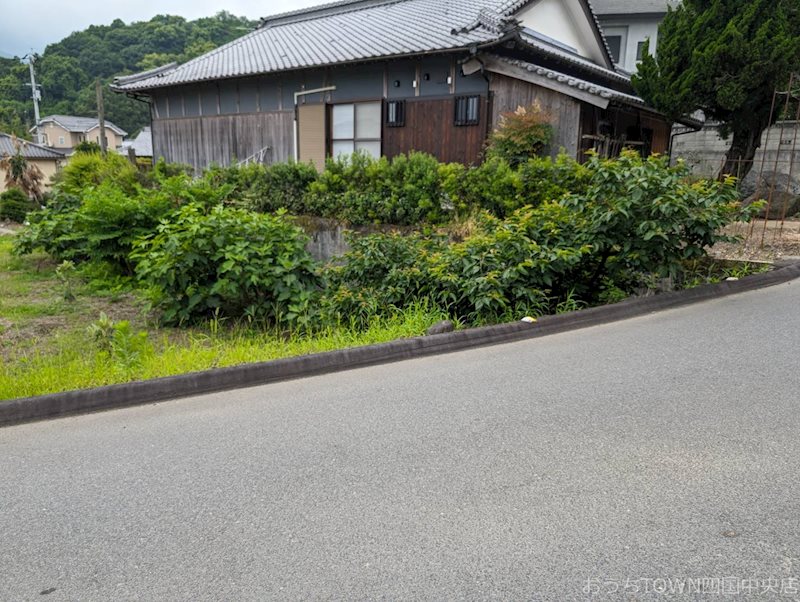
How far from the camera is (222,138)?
52.0ft

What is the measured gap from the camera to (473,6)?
13734mm

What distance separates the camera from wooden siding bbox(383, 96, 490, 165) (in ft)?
35.8

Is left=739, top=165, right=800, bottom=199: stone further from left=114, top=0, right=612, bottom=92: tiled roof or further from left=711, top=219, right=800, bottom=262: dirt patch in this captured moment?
left=114, top=0, right=612, bottom=92: tiled roof

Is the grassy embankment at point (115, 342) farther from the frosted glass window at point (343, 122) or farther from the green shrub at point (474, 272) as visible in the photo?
the frosted glass window at point (343, 122)

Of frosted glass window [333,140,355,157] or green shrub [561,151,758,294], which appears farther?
frosted glass window [333,140,355,157]

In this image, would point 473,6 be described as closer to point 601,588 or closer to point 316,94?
point 316,94

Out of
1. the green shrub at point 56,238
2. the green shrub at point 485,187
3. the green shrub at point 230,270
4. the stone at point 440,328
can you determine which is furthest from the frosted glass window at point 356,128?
the stone at point 440,328

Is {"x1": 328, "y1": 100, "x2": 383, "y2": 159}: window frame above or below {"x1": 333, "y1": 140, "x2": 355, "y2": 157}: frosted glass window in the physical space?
above

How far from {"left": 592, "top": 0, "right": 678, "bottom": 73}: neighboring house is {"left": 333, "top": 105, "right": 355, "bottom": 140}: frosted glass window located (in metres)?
14.1

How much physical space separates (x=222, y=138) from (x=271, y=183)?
6.08m

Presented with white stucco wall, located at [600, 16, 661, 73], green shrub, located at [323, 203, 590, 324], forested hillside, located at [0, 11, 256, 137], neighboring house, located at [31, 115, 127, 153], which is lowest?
green shrub, located at [323, 203, 590, 324]

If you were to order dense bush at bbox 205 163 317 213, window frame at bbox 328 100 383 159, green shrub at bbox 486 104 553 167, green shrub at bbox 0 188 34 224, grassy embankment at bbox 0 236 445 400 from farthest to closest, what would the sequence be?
green shrub at bbox 0 188 34 224
window frame at bbox 328 100 383 159
dense bush at bbox 205 163 317 213
green shrub at bbox 486 104 553 167
grassy embankment at bbox 0 236 445 400

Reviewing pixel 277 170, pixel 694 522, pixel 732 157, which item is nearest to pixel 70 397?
pixel 694 522

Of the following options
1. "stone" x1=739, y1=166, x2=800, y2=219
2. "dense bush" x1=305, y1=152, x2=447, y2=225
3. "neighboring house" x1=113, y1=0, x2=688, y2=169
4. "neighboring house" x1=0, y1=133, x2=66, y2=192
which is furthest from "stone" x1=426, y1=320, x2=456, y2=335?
"neighboring house" x1=0, y1=133, x2=66, y2=192
